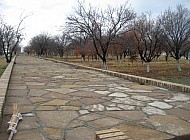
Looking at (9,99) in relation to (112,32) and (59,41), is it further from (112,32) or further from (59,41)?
(59,41)

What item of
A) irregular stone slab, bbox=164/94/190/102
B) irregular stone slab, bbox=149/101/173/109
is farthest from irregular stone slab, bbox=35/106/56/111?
irregular stone slab, bbox=164/94/190/102

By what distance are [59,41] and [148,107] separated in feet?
200

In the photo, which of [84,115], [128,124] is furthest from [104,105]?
[128,124]

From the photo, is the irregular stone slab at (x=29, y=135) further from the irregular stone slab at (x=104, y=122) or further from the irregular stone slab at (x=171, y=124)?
the irregular stone slab at (x=171, y=124)

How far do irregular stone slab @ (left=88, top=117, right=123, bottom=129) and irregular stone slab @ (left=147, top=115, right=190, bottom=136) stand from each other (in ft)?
1.96

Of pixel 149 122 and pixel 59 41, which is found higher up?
pixel 59 41

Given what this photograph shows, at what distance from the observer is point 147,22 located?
966 inches

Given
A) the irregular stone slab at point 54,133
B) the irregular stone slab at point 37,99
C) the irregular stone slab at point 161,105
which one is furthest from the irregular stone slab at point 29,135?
the irregular stone slab at point 161,105

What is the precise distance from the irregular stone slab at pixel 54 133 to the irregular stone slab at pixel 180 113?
223 cm

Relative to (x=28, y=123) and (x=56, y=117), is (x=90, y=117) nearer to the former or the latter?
(x=56, y=117)

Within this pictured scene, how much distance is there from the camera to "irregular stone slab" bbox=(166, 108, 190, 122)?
4.16 meters

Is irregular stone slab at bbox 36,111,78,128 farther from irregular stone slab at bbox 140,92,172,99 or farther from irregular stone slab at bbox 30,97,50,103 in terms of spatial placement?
irregular stone slab at bbox 140,92,172,99

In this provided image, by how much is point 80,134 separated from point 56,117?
91cm

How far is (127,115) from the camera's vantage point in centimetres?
423
